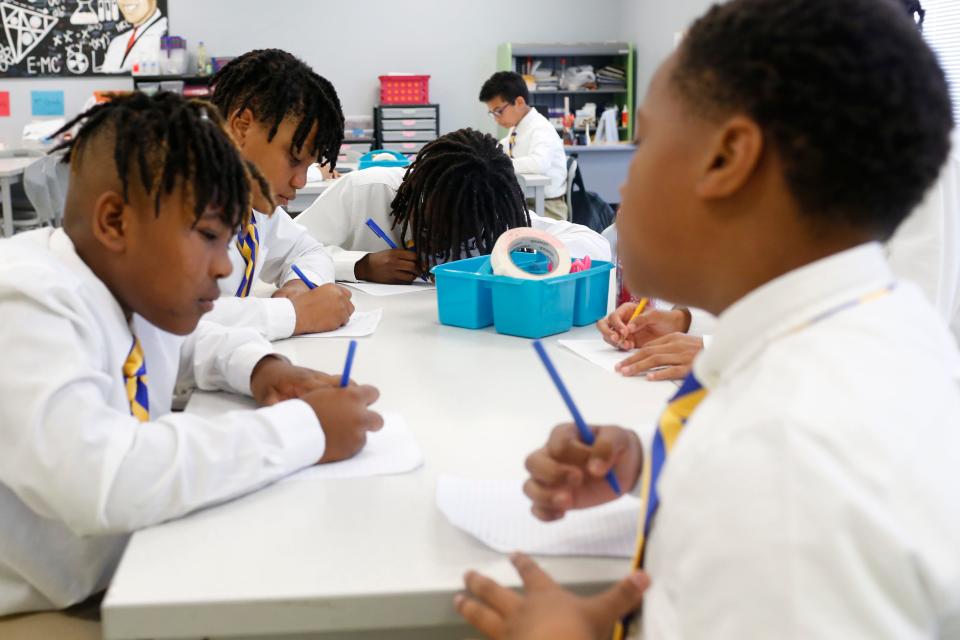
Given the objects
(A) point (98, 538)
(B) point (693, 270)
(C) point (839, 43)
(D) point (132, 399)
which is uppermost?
(C) point (839, 43)

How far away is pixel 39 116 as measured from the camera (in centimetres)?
653

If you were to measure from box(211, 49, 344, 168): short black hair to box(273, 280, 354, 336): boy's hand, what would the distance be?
0.36 metres

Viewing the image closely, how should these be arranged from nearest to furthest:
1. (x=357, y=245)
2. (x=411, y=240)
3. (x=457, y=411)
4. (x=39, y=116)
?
(x=457, y=411), (x=411, y=240), (x=357, y=245), (x=39, y=116)

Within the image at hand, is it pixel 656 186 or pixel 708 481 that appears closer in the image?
pixel 708 481

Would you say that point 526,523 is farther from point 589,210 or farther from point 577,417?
point 589,210

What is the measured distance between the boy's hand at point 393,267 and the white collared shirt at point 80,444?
3.41 feet

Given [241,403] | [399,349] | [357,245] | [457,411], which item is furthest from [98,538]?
[357,245]

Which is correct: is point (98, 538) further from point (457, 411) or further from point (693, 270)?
point (693, 270)

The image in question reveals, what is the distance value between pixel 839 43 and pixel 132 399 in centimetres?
77

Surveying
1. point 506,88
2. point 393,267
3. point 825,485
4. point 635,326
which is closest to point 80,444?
point 825,485

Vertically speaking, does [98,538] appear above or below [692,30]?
below

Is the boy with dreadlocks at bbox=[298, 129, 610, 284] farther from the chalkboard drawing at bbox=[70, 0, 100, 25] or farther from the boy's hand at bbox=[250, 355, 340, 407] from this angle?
the chalkboard drawing at bbox=[70, 0, 100, 25]

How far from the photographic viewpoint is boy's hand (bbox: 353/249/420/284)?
78.7 inches

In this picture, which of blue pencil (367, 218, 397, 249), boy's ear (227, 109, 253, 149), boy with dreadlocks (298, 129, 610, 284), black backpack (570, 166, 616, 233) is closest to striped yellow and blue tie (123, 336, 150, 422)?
boy's ear (227, 109, 253, 149)
